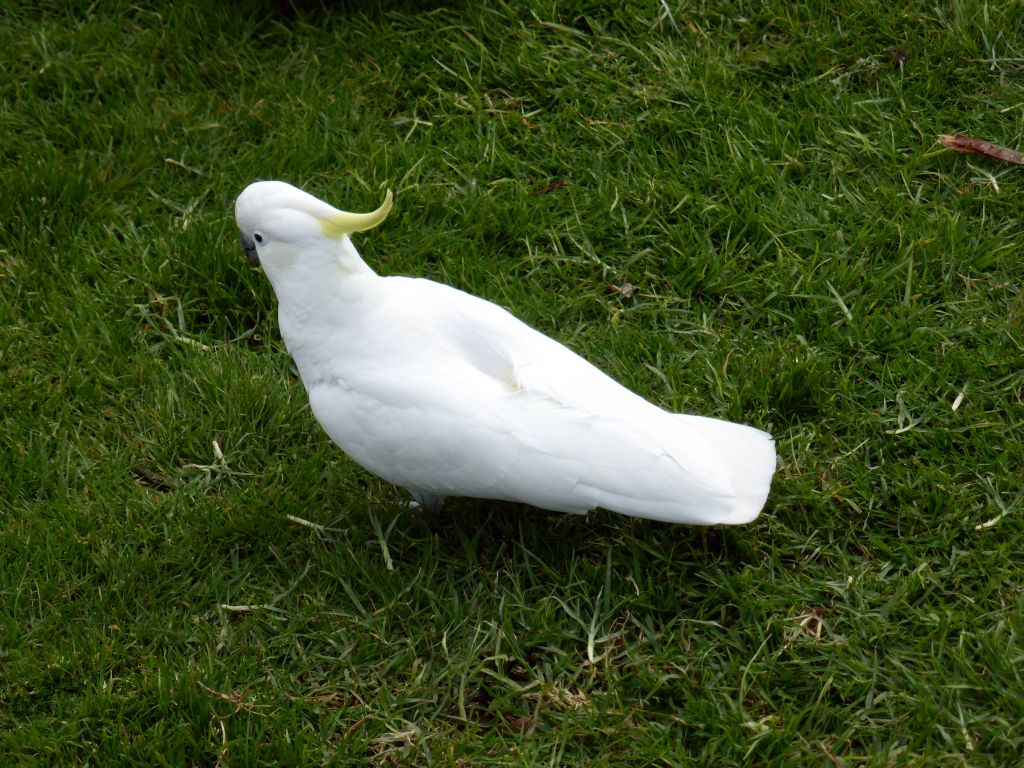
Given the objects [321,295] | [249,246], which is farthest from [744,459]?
[249,246]

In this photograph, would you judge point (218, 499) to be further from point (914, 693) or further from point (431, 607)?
point (914, 693)

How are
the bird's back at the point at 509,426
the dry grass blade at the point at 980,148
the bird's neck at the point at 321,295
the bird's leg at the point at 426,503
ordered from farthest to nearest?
the dry grass blade at the point at 980,148 → the bird's leg at the point at 426,503 → the bird's neck at the point at 321,295 → the bird's back at the point at 509,426

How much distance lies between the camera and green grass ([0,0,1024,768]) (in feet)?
8.43

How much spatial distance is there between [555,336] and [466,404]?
844mm

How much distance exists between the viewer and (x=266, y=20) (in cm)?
423

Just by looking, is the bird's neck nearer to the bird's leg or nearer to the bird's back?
the bird's back

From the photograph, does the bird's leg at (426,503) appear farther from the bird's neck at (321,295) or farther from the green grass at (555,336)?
the bird's neck at (321,295)

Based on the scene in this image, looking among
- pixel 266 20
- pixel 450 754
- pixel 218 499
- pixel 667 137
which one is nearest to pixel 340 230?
pixel 218 499

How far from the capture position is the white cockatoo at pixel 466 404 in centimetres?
253

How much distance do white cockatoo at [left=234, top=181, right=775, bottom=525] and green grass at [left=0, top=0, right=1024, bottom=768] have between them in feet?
0.91

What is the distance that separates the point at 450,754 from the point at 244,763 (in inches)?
18.1

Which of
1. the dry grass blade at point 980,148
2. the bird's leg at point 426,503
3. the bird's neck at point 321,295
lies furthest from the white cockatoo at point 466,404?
the dry grass blade at point 980,148

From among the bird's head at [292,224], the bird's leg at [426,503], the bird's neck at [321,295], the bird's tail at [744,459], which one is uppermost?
the bird's head at [292,224]

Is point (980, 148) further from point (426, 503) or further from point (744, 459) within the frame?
point (426, 503)
